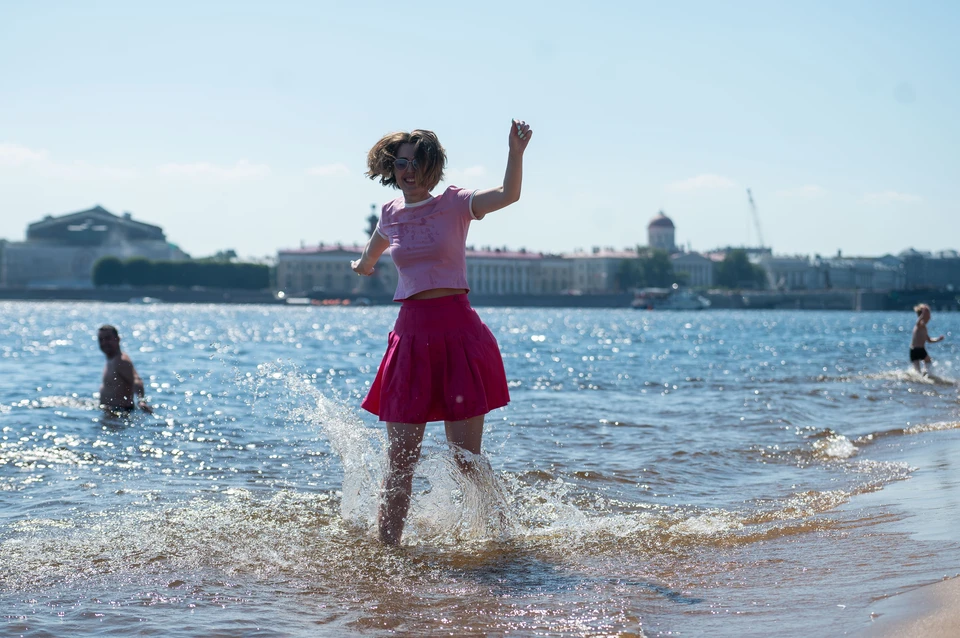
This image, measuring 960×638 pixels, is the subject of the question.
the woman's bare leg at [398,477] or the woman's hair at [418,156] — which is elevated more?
the woman's hair at [418,156]

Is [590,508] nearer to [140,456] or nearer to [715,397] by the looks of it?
[140,456]

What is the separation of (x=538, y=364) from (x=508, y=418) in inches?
479

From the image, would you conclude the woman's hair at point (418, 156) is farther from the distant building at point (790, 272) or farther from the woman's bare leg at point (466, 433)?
the distant building at point (790, 272)

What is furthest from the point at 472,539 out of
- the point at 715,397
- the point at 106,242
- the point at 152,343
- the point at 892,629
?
the point at 106,242

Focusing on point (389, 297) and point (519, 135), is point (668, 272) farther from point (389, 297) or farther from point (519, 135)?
point (519, 135)

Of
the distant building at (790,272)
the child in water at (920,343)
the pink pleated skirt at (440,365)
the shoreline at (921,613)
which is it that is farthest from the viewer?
the distant building at (790,272)

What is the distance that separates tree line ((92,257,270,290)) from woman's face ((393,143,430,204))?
119 meters

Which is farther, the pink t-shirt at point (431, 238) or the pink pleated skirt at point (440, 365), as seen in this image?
the pink pleated skirt at point (440, 365)

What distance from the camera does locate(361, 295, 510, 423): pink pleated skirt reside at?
155 inches

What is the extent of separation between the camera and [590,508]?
209 inches

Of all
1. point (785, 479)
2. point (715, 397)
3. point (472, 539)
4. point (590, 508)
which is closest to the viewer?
point (472, 539)

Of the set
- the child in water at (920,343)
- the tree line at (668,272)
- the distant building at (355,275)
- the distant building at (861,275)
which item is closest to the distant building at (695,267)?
the tree line at (668,272)

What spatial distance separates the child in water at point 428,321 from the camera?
383 centimetres

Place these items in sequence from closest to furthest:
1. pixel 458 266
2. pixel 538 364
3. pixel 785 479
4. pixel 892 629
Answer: pixel 892 629 → pixel 458 266 → pixel 785 479 → pixel 538 364
